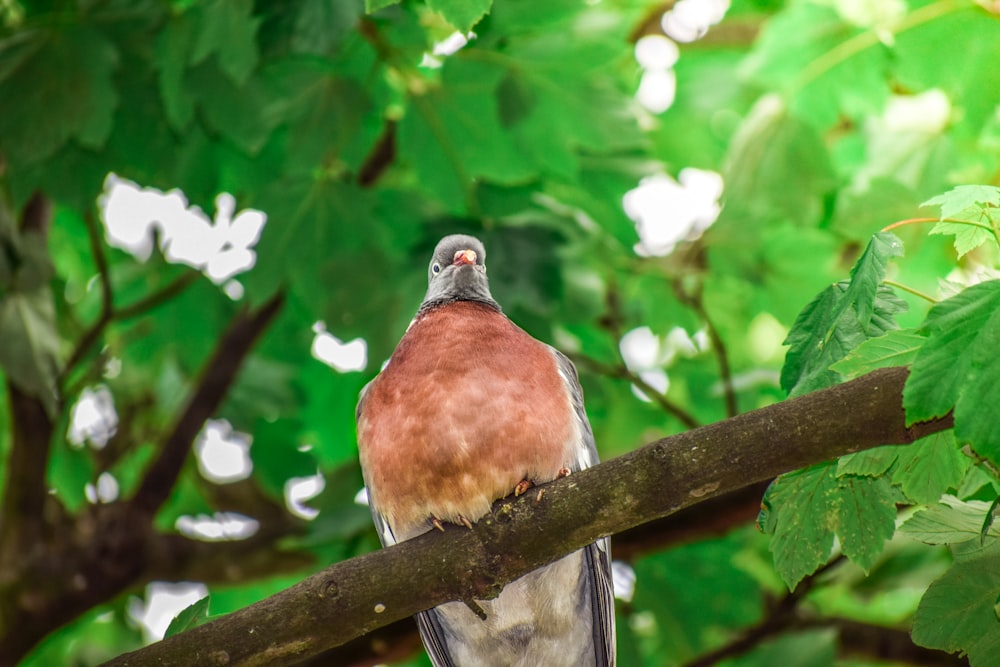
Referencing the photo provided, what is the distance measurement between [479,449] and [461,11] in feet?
4.84

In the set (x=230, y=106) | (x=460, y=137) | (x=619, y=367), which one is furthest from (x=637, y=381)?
(x=230, y=106)

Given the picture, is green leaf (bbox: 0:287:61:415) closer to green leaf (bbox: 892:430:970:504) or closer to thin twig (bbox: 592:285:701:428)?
thin twig (bbox: 592:285:701:428)

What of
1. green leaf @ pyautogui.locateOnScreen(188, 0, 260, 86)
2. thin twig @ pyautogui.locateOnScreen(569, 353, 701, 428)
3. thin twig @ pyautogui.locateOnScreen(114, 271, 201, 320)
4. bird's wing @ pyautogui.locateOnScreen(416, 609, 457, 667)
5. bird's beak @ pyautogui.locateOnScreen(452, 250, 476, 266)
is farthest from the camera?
thin twig @ pyautogui.locateOnScreen(114, 271, 201, 320)

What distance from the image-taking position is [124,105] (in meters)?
5.02

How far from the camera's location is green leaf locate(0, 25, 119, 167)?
4520mm

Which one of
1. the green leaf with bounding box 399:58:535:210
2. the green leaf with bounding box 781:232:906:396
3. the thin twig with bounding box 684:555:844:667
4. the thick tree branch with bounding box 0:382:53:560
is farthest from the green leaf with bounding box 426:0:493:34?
the thin twig with bounding box 684:555:844:667

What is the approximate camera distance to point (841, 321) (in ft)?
8.92

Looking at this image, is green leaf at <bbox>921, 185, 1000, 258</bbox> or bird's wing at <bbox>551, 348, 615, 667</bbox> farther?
bird's wing at <bbox>551, 348, 615, 667</bbox>

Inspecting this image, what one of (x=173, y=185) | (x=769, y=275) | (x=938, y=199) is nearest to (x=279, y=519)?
(x=173, y=185)

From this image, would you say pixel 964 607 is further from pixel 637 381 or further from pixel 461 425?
pixel 637 381

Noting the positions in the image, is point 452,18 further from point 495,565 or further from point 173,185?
point 173,185

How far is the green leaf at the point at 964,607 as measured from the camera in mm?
2697

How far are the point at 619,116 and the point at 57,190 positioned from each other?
263 cm

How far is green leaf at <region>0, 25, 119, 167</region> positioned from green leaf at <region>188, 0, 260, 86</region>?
2.05 feet
